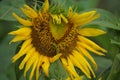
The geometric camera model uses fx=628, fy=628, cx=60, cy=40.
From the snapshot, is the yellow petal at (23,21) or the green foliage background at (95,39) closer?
the yellow petal at (23,21)

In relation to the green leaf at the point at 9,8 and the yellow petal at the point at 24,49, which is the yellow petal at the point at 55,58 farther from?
the green leaf at the point at 9,8

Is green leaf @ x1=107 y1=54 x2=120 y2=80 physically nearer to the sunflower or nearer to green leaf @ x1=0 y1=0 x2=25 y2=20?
the sunflower

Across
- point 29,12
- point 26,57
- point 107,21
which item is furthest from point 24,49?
point 107,21

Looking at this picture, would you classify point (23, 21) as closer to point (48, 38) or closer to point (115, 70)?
point (48, 38)

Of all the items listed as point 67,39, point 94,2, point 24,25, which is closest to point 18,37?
point 24,25

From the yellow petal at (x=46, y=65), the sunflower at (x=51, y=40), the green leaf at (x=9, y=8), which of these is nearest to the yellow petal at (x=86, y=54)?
the sunflower at (x=51, y=40)

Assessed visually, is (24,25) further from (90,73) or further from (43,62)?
(90,73)
